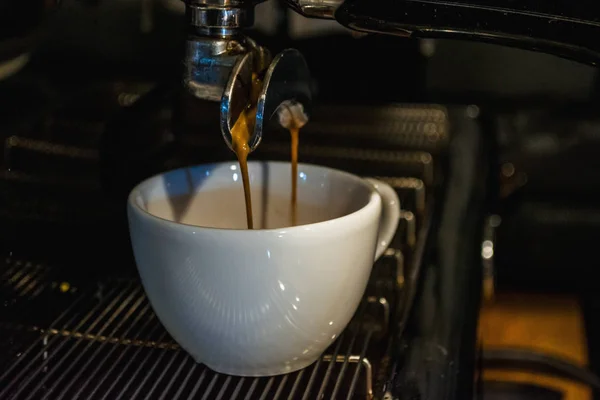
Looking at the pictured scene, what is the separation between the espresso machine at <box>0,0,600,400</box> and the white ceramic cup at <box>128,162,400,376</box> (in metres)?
0.02

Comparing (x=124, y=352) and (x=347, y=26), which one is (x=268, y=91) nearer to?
(x=347, y=26)

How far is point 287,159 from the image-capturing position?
59cm

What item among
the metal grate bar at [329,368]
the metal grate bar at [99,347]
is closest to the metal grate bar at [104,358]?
the metal grate bar at [99,347]

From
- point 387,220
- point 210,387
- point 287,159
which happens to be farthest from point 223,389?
point 287,159

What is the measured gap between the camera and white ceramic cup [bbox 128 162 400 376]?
13.1 inches

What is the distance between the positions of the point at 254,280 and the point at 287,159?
27 cm

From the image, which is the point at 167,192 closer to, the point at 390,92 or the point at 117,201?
the point at 117,201

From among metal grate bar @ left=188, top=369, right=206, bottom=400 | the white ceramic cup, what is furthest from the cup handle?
metal grate bar @ left=188, top=369, right=206, bottom=400

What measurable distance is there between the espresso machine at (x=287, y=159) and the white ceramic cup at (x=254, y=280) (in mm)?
17

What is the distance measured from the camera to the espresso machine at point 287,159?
355 mm

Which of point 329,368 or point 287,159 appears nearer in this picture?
point 329,368

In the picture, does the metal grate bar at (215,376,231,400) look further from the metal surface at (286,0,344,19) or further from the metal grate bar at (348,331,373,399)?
the metal surface at (286,0,344,19)

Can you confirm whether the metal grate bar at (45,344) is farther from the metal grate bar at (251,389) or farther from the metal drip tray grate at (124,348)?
the metal grate bar at (251,389)

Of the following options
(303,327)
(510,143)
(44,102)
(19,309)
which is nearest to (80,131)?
(44,102)
